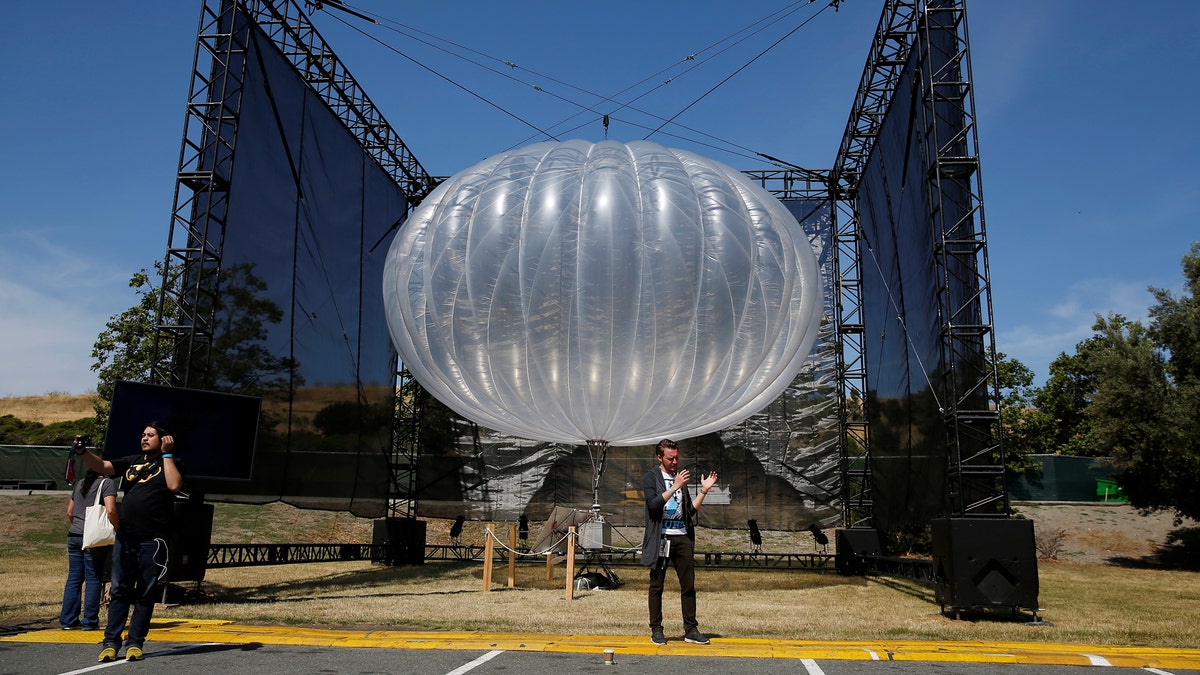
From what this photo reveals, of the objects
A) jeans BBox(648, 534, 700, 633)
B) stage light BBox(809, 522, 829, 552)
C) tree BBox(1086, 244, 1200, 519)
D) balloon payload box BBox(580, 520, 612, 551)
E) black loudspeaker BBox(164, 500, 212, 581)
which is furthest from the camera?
tree BBox(1086, 244, 1200, 519)

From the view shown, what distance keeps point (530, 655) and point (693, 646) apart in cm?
128

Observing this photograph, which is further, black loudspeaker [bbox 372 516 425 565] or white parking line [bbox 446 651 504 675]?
black loudspeaker [bbox 372 516 425 565]

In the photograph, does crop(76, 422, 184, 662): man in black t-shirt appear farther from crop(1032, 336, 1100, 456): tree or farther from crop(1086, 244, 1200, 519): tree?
crop(1032, 336, 1100, 456): tree

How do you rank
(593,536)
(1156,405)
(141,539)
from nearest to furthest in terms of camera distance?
(141,539), (593,536), (1156,405)

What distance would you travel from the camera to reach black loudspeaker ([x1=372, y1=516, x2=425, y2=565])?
17797mm

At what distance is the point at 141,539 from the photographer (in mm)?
5582

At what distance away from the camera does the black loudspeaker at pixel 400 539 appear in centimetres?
1780

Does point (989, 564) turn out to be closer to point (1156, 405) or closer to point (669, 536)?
point (669, 536)

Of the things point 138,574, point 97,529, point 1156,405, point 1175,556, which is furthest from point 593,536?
point 1175,556

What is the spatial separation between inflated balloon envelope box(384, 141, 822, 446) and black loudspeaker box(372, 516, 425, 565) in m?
8.19

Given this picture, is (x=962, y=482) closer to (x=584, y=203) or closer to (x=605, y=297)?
(x=605, y=297)

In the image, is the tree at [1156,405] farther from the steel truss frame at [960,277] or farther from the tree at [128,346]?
the tree at [128,346]

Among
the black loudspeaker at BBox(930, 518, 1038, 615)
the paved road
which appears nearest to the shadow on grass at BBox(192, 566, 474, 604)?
the paved road

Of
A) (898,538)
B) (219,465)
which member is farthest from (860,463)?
(219,465)
